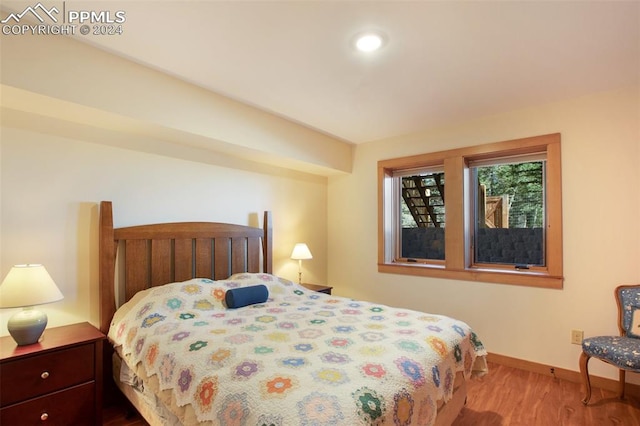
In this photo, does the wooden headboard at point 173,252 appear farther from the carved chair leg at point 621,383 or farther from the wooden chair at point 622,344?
the carved chair leg at point 621,383

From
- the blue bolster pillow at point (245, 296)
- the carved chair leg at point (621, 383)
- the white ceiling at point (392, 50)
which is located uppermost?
the white ceiling at point (392, 50)

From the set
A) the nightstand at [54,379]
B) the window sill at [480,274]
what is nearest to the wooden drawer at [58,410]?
the nightstand at [54,379]

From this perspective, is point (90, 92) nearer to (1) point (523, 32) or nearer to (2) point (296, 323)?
(2) point (296, 323)

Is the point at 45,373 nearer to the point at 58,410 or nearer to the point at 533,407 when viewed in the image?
the point at 58,410

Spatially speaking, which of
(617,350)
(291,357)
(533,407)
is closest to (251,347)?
(291,357)

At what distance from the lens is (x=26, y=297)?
1679 millimetres

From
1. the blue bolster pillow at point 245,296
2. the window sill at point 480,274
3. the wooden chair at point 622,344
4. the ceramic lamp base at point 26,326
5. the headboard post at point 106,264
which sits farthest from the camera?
the window sill at point 480,274

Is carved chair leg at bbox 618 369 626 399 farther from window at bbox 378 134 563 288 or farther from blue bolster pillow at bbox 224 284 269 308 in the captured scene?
blue bolster pillow at bbox 224 284 269 308

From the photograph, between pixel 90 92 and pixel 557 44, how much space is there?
2.80 meters

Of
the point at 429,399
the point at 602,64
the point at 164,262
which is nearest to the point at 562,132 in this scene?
the point at 602,64

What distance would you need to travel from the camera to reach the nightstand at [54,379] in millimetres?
1590

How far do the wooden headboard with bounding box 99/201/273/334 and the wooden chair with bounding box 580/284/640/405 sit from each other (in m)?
2.66

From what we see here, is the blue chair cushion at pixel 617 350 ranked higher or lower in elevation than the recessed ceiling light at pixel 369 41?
lower

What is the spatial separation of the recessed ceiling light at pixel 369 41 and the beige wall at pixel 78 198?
1744 mm
